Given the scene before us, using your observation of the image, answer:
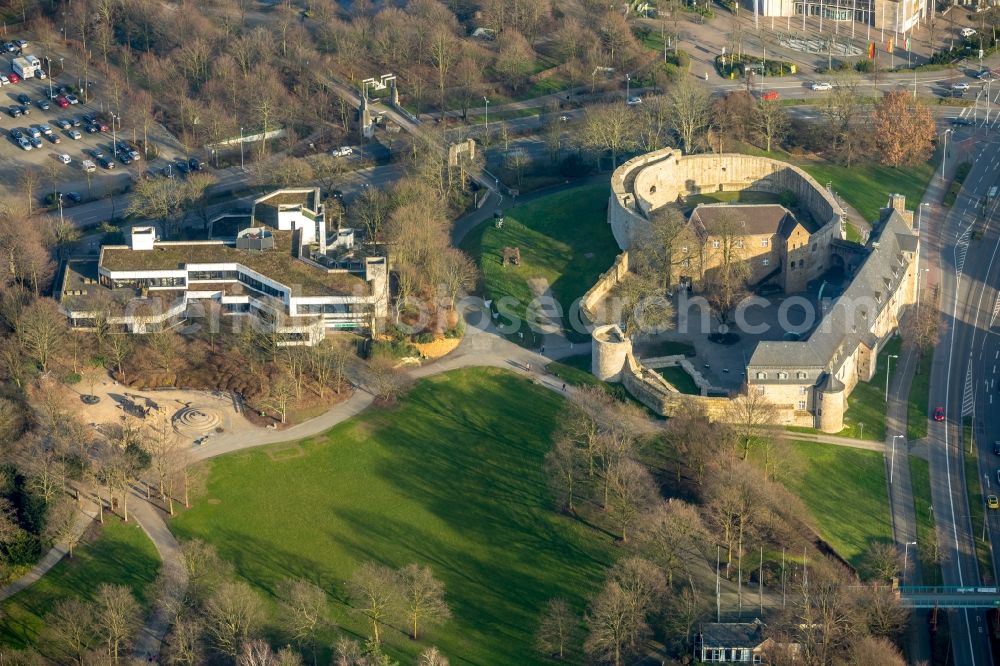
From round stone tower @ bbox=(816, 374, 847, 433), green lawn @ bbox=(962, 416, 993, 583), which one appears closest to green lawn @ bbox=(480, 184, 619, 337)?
round stone tower @ bbox=(816, 374, 847, 433)

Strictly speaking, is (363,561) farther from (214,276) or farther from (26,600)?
(214,276)

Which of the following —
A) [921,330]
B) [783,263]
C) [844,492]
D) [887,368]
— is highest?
[783,263]

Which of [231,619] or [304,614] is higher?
[231,619]

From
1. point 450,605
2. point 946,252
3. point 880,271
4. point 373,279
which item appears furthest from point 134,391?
point 946,252

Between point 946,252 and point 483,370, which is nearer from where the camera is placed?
point 483,370

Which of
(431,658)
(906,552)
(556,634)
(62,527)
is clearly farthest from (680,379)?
(62,527)

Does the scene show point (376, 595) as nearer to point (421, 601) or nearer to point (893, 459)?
point (421, 601)
